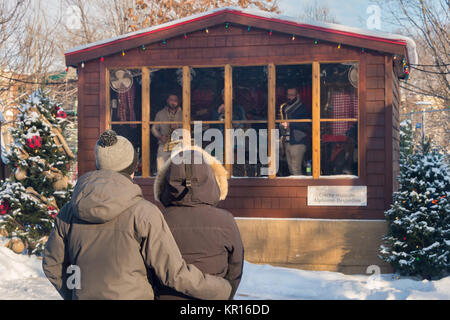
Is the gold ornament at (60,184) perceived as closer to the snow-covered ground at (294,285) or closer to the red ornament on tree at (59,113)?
the red ornament on tree at (59,113)

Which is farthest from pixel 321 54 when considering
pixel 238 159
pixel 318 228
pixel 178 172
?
pixel 178 172

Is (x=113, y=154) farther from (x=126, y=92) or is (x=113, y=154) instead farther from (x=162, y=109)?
(x=126, y=92)

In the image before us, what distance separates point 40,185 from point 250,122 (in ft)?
14.5

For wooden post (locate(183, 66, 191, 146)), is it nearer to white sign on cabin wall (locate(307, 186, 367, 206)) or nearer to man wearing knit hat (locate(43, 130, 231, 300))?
white sign on cabin wall (locate(307, 186, 367, 206))

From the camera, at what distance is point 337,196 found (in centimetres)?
1009

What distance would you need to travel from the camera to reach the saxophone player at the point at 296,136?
404 inches

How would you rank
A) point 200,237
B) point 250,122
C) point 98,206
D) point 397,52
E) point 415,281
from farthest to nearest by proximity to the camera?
point 250,122 < point 397,52 < point 415,281 < point 200,237 < point 98,206

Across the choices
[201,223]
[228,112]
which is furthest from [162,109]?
[201,223]

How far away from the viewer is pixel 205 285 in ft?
10.2

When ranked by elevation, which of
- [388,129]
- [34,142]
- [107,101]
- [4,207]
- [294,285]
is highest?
[107,101]

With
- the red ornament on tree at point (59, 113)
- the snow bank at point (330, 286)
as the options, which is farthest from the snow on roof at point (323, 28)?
the snow bank at point (330, 286)

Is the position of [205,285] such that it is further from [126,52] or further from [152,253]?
[126,52]

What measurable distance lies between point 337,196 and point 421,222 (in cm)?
170

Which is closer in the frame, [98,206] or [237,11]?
[98,206]
